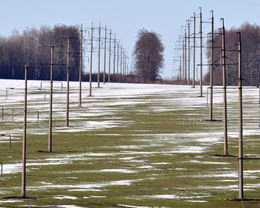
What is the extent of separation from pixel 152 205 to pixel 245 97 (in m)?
82.4

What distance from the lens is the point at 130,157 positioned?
53250mm

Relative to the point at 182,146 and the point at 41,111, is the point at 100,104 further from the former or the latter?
the point at 182,146

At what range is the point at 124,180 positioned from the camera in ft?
141

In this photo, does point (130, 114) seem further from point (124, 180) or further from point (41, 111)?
point (124, 180)

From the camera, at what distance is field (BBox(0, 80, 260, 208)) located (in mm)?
37156

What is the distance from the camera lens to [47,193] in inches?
1506

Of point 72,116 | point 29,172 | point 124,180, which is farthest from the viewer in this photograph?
point 72,116

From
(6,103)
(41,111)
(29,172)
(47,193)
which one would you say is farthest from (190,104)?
(47,193)

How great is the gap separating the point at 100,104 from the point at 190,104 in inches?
511

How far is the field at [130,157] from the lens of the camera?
122ft

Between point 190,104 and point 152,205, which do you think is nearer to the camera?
point 152,205

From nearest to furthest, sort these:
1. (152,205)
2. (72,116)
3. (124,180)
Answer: (152,205), (124,180), (72,116)

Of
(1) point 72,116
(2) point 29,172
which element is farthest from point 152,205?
(1) point 72,116

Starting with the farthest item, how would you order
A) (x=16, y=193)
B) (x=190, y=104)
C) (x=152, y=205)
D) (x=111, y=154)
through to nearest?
(x=190, y=104)
(x=111, y=154)
(x=16, y=193)
(x=152, y=205)
